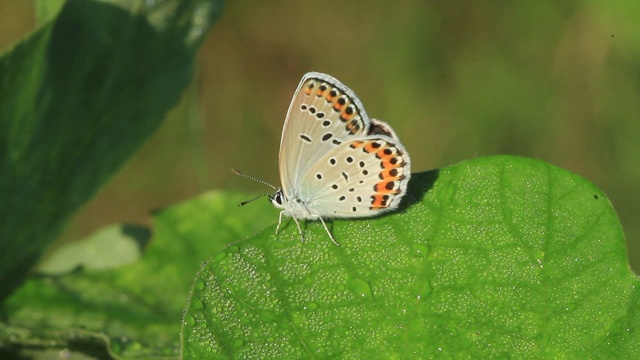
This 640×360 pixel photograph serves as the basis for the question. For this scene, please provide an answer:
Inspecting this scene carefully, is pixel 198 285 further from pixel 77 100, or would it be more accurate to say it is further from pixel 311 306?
pixel 77 100

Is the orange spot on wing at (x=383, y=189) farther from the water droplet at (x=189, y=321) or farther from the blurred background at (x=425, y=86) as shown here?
the blurred background at (x=425, y=86)

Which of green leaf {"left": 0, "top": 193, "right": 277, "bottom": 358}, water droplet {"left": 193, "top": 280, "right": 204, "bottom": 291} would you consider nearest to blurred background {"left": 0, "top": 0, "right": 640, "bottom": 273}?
green leaf {"left": 0, "top": 193, "right": 277, "bottom": 358}

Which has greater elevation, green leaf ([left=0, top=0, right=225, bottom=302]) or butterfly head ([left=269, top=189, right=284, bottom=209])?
green leaf ([left=0, top=0, right=225, bottom=302])

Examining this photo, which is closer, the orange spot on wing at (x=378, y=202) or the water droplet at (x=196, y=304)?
the water droplet at (x=196, y=304)

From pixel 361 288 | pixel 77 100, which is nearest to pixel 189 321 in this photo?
pixel 361 288

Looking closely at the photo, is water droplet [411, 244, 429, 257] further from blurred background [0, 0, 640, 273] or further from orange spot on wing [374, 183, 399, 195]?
blurred background [0, 0, 640, 273]

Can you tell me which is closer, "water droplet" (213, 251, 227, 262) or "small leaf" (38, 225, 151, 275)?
"water droplet" (213, 251, 227, 262)

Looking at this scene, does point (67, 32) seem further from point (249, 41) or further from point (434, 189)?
point (249, 41)

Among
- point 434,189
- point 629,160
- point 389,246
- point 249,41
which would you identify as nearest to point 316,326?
point 389,246

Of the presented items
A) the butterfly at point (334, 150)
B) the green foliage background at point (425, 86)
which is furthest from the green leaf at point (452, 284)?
the green foliage background at point (425, 86)
